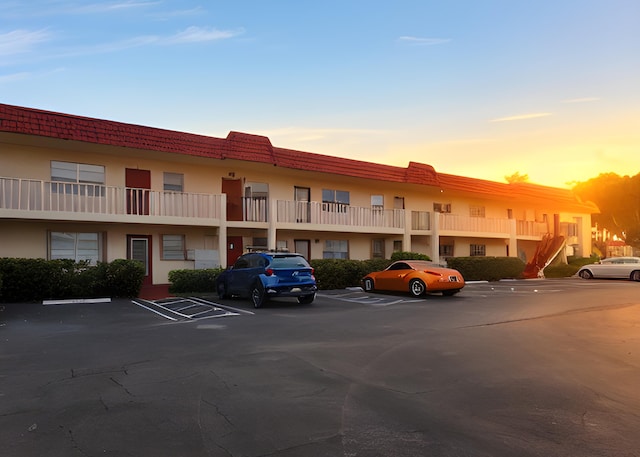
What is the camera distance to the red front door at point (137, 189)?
1900 centimetres

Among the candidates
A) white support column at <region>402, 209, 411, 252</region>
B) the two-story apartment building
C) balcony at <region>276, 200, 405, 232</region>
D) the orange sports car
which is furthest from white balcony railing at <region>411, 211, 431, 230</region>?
the orange sports car

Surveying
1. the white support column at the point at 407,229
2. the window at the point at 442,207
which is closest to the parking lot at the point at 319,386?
the white support column at the point at 407,229

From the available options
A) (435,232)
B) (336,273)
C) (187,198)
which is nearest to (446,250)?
(435,232)

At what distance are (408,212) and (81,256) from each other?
16.7 m

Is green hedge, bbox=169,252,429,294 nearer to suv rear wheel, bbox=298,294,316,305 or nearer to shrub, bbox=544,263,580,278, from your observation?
suv rear wheel, bbox=298,294,316,305

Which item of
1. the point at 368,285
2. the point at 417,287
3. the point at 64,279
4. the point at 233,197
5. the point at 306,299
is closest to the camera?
the point at 306,299

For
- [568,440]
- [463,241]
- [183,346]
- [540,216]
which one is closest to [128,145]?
[183,346]

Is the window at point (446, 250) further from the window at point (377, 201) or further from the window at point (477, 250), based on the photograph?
the window at point (377, 201)

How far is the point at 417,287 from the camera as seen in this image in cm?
1778

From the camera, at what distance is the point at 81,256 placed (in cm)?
1936

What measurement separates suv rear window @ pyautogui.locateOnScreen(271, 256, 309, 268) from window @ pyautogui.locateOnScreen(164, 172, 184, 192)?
890 centimetres

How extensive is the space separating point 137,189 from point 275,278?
26.2ft

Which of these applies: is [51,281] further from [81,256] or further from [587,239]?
[587,239]

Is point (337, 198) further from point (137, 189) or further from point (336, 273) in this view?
point (137, 189)
